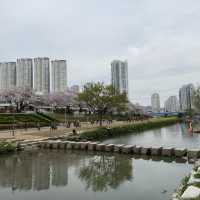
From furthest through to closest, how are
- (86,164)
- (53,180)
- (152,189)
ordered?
(86,164)
(53,180)
(152,189)

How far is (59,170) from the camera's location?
1838 cm

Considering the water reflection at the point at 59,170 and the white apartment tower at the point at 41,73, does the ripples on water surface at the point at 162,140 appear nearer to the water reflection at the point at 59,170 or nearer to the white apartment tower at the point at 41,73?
the water reflection at the point at 59,170

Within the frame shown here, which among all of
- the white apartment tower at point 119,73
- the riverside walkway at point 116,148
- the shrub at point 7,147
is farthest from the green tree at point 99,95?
the white apartment tower at point 119,73

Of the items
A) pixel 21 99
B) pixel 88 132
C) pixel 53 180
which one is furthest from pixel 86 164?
pixel 21 99

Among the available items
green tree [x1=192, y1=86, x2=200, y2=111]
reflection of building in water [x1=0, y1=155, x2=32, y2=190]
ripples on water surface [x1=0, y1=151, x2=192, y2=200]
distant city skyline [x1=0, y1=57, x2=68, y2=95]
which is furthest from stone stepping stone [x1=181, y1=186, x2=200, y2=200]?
distant city skyline [x1=0, y1=57, x2=68, y2=95]

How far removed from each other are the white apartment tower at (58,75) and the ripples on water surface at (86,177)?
9191cm

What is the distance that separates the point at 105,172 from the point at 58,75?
100 metres

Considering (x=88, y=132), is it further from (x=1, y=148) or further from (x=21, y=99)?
(x=21, y=99)

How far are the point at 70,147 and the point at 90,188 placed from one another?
13.2 m

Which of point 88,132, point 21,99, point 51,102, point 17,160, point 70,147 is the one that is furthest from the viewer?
point 51,102

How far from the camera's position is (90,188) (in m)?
14.1

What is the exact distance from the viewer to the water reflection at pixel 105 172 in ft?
48.8

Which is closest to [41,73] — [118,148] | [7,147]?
[7,147]

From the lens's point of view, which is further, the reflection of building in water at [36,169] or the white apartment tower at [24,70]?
the white apartment tower at [24,70]
